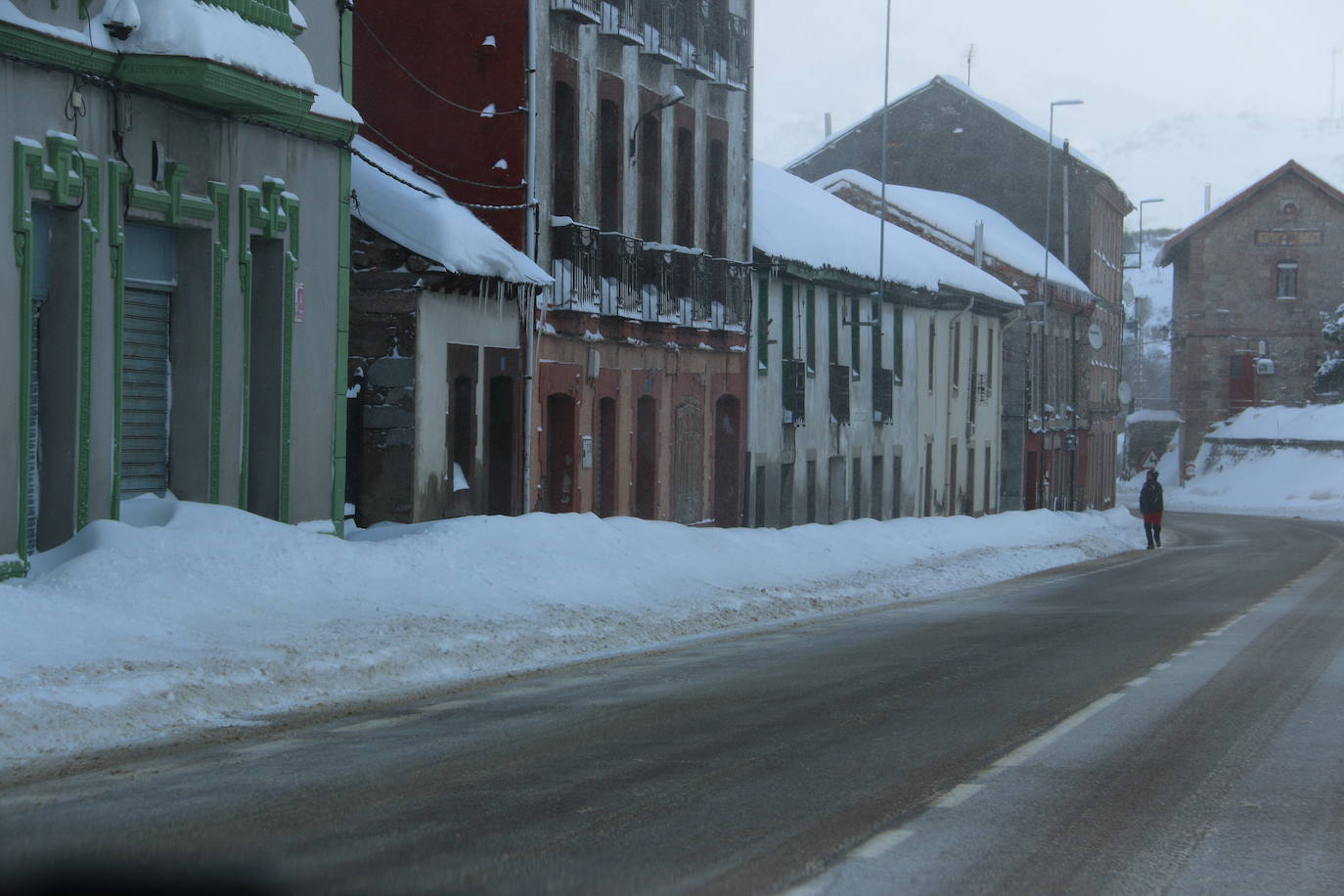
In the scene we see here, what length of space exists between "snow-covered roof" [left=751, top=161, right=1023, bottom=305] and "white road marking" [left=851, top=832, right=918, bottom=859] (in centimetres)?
2586

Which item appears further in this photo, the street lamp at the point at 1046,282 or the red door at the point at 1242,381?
the red door at the point at 1242,381

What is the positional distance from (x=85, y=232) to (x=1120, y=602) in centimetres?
1229

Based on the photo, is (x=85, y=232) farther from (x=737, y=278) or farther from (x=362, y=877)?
(x=737, y=278)

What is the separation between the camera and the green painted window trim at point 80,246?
A: 534 inches

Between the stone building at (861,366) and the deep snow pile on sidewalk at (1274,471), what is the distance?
87.7ft

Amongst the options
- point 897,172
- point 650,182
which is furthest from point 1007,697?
point 897,172

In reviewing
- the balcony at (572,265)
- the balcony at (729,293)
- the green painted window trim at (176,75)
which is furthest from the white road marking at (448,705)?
the balcony at (729,293)

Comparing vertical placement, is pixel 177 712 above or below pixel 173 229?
below

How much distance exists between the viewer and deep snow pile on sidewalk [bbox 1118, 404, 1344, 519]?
72938 millimetres

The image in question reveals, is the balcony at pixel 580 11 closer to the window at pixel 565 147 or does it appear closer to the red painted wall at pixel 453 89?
the red painted wall at pixel 453 89

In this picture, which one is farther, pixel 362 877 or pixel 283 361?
pixel 283 361

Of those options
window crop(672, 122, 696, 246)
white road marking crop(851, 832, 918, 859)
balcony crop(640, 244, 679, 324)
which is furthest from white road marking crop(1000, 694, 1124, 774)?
window crop(672, 122, 696, 246)

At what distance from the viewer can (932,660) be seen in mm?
14164

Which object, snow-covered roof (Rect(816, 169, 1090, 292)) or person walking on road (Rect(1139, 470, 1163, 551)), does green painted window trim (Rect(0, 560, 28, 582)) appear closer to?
person walking on road (Rect(1139, 470, 1163, 551))
